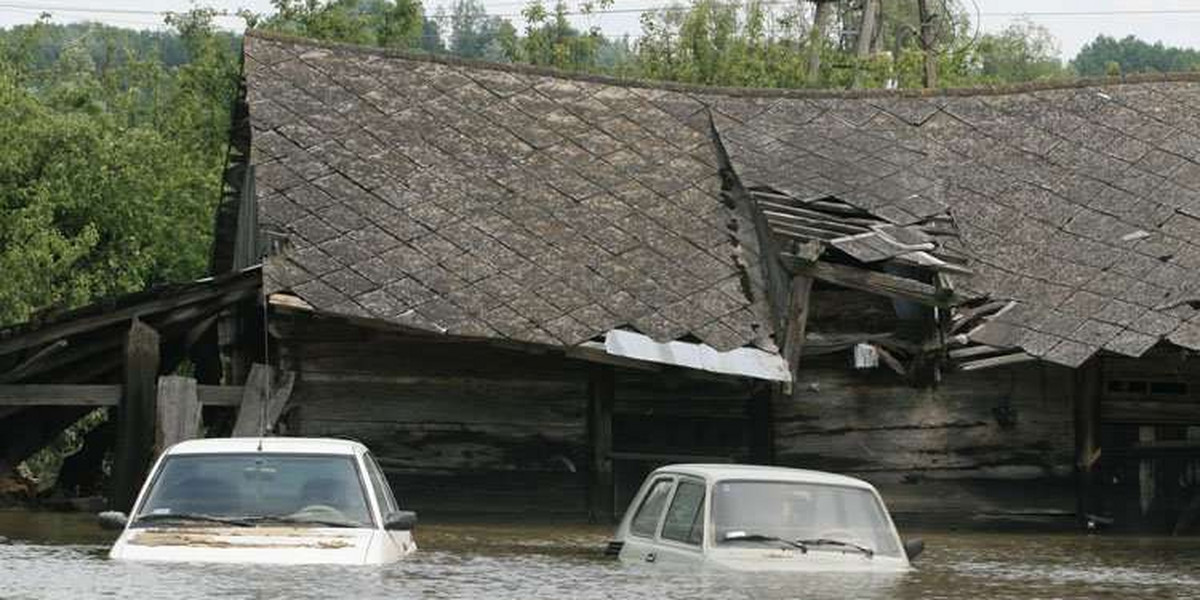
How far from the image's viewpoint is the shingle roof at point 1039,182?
2369 cm

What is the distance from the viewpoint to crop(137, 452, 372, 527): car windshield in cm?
1441

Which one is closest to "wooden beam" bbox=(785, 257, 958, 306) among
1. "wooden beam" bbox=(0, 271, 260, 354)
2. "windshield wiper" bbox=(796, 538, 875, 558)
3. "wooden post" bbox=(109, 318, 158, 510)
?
"wooden beam" bbox=(0, 271, 260, 354)

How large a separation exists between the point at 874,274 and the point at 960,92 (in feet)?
22.9

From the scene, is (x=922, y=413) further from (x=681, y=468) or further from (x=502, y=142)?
(x=681, y=468)

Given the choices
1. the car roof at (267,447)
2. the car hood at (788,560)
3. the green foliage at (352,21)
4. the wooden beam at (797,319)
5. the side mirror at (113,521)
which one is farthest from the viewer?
the green foliage at (352,21)

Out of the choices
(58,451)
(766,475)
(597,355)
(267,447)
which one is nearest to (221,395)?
(597,355)

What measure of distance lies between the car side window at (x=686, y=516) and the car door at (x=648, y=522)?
141mm

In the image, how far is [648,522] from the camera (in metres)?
15.8

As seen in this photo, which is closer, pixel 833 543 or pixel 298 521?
pixel 298 521

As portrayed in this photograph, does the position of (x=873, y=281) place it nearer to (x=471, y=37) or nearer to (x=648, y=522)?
(x=648, y=522)

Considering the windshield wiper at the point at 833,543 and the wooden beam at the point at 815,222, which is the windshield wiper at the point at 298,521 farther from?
the wooden beam at the point at 815,222

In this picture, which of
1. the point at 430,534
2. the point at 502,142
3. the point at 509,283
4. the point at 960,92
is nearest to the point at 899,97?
the point at 960,92

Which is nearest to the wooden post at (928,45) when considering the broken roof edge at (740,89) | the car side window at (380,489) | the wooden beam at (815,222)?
the broken roof edge at (740,89)

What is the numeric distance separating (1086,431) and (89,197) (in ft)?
59.8
